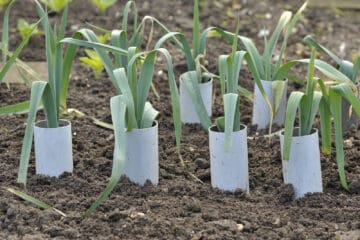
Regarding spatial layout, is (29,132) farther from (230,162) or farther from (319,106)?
(319,106)

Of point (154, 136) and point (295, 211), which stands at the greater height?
point (154, 136)

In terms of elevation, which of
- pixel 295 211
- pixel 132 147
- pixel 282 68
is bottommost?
pixel 295 211

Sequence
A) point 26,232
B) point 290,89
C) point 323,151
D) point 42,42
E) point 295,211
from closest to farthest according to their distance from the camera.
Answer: point 26,232 < point 295,211 < point 323,151 < point 290,89 < point 42,42

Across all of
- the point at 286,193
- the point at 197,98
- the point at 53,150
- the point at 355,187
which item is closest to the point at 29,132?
the point at 53,150

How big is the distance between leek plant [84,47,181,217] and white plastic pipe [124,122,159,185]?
0.03 metres

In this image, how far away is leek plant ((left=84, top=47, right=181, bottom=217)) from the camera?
218cm

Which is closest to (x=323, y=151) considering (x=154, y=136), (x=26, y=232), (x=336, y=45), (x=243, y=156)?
(x=243, y=156)

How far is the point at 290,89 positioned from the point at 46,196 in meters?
1.57

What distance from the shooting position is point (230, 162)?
2.49 m

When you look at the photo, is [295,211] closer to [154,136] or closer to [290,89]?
[154,136]

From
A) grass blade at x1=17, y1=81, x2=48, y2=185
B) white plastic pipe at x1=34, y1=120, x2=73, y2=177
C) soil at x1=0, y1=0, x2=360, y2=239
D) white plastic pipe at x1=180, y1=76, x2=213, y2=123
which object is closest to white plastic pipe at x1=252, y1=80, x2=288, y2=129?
soil at x1=0, y1=0, x2=360, y2=239

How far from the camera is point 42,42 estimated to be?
433 cm

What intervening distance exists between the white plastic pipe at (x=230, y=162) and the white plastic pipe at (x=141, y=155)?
18cm

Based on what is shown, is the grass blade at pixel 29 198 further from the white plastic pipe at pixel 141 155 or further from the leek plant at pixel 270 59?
the leek plant at pixel 270 59
